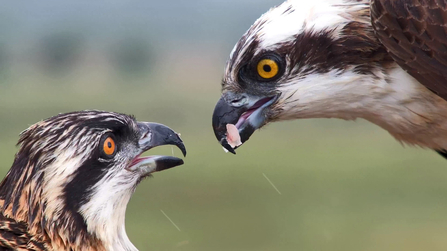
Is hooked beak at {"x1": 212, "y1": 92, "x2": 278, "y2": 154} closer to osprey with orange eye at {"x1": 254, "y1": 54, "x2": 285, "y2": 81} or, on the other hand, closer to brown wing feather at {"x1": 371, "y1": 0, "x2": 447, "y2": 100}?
osprey with orange eye at {"x1": 254, "y1": 54, "x2": 285, "y2": 81}

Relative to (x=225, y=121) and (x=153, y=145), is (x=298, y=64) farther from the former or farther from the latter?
(x=153, y=145)

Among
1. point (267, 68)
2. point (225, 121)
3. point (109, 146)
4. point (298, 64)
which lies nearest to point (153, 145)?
point (109, 146)

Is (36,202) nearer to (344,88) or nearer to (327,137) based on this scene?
(344,88)

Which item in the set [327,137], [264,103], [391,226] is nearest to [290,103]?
[264,103]

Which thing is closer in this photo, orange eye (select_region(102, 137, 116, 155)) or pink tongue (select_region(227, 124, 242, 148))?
pink tongue (select_region(227, 124, 242, 148))

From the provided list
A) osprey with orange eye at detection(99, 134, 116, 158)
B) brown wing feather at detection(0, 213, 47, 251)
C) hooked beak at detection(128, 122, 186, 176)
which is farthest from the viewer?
hooked beak at detection(128, 122, 186, 176)

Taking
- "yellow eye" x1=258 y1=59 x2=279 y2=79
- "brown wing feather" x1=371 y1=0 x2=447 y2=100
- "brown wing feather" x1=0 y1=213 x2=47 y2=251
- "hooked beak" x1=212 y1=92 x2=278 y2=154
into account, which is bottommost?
"brown wing feather" x1=0 y1=213 x2=47 y2=251

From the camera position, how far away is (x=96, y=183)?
485cm

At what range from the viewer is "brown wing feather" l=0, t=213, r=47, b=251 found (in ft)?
14.2

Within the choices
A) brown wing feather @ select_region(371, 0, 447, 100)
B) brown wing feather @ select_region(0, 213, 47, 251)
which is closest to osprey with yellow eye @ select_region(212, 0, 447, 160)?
brown wing feather @ select_region(371, 0, 447, 100)

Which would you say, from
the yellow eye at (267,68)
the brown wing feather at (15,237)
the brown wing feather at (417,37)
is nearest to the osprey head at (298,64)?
the yellow eye at (267,68)

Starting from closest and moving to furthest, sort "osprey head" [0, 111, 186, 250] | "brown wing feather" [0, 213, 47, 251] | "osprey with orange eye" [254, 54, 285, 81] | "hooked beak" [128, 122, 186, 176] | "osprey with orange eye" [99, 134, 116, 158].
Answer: "brown wing feather" [0, 213, 47, 251]
"osprey head" [0, 111, 186, 250]
"osprey with orange eye" [254, 54, 285, 81]
"osprey with orange eye" [99, 134, 116, 158]
"hooked beak" [128, 122, 186, 176]

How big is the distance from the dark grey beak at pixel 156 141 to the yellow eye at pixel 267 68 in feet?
2.69

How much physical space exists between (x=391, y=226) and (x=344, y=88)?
16519 mm
